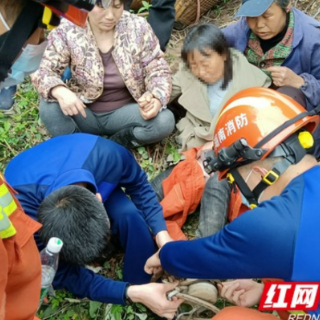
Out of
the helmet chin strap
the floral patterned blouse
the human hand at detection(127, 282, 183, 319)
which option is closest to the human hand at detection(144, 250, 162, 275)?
the human hand at detection(127, 282, 183, 319)

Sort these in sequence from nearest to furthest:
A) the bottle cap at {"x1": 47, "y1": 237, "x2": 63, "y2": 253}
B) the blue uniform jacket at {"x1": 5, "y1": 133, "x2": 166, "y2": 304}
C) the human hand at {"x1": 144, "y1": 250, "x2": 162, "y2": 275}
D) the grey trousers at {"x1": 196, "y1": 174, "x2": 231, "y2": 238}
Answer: the bottle cap at {"x1": 47, "y1": 237, "x2": 63, "y2": 253}
the blue uniform jacket at {"x1": 5, "y1": 133, "x2": 166, "y2": 304}
the human hand at {"x1": 144, "y1": 250, "x2": 162, "y2": 275}
the grey trousers at {"x1": 196, "y1": 174, "x2": 231, "y2": 238}

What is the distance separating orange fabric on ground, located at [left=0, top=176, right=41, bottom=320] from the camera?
1939mm

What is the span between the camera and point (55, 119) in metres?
3.81

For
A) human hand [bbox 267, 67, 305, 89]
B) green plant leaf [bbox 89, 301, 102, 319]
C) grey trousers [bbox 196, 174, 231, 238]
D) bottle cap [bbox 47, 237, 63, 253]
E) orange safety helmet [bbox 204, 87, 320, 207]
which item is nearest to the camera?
orange safety helmet [bbox 204, 87, 320, 207]

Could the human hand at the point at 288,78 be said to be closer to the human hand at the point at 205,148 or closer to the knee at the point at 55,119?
the human hand at the point at 205,148

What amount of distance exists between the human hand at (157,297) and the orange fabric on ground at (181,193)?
0.53m

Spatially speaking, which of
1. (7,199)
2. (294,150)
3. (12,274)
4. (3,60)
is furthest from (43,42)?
(294,150)

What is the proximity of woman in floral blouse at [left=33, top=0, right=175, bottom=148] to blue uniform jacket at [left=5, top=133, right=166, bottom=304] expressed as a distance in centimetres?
82

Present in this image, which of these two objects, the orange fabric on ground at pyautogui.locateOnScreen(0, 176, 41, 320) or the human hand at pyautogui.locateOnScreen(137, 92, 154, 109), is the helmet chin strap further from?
the human hand at pyautogui.locateOnScreen(137, 92, 154, 109)

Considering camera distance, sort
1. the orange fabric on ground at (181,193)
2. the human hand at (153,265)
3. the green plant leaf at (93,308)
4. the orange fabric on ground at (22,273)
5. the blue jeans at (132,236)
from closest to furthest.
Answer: the orange fabric on ground at (22,273)
the human hand at (153,265)
the blue jeans at (132,236)
the green plant leaf at (93,308)
the orange fabric on ground at (181,193)

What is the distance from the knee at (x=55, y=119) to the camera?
3.79 meters

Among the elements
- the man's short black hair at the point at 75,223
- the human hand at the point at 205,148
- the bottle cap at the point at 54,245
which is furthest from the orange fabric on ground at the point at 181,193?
the bottle cap at the point at 54,245

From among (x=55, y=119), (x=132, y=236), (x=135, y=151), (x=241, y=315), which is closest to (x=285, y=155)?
(x=241, y=315)

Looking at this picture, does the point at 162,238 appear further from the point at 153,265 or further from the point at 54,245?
the point at 54,245
